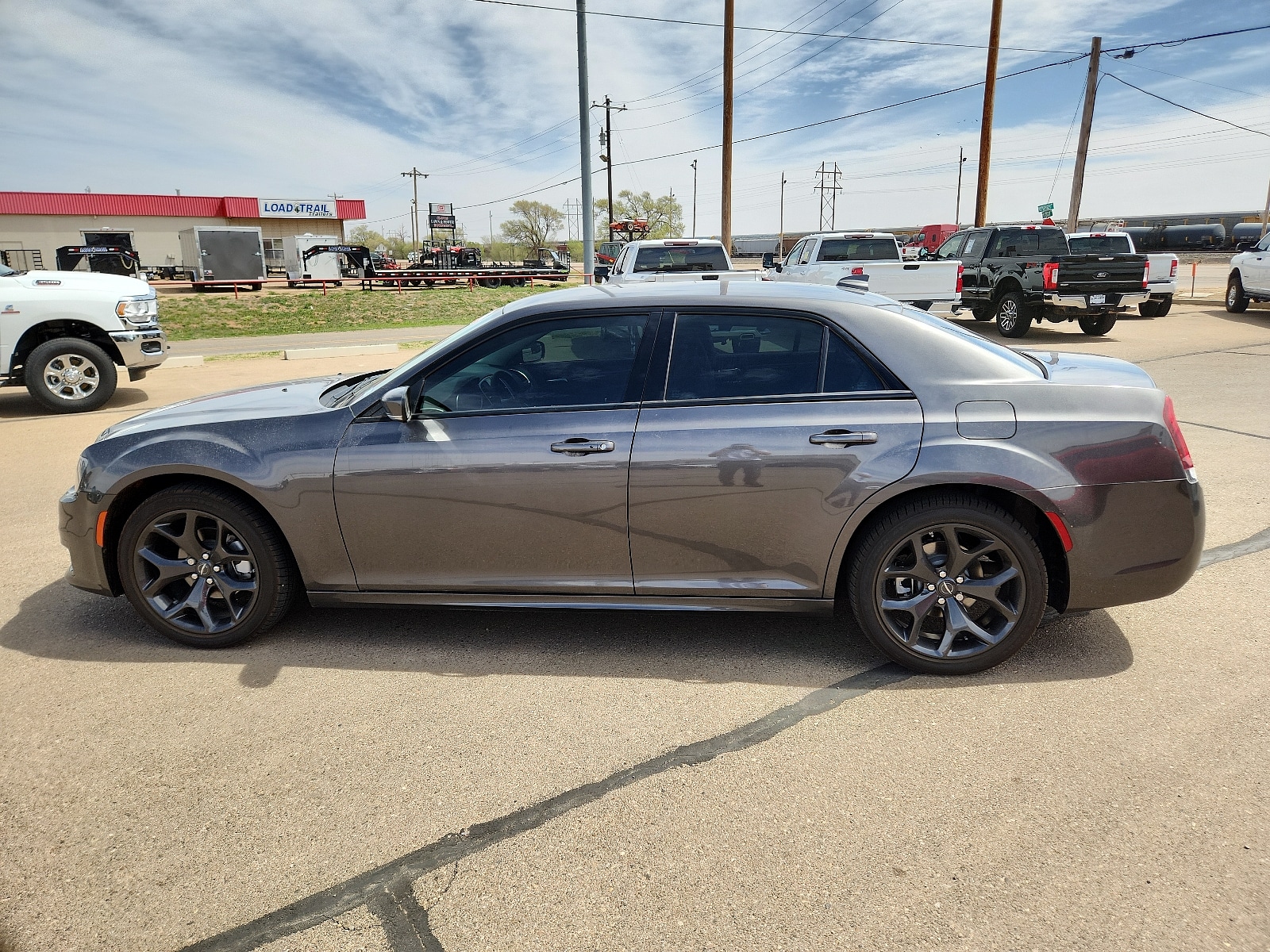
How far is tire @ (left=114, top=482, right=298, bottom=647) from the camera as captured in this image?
3760 mm

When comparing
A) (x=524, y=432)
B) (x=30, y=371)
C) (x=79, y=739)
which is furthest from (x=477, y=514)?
(x=30, y=371)

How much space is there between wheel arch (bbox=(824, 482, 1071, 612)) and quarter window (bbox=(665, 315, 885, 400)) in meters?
0.50

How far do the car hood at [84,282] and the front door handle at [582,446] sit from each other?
839cm

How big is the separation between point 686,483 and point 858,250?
1588cm

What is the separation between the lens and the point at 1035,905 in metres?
2.30

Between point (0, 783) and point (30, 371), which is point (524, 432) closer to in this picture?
point (0, 783)

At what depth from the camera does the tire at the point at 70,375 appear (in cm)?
940

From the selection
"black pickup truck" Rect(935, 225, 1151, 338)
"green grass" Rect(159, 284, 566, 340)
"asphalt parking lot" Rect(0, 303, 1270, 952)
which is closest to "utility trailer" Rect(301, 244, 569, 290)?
"green grass" Rect(159, 284, 566, 340)

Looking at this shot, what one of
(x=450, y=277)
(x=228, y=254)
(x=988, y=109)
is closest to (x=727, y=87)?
(x=988, y=109)

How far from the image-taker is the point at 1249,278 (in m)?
17.8

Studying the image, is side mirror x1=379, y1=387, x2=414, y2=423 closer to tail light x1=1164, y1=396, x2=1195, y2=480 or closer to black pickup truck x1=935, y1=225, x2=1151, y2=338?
tail light x1=1164, y1=396, x2=1195, y2=480

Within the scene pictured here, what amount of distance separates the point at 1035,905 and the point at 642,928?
103cm

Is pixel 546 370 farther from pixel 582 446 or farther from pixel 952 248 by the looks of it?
pixel 952 248

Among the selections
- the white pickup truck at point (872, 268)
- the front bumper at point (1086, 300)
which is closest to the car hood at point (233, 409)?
the white pickup truck at point (872, 268)
